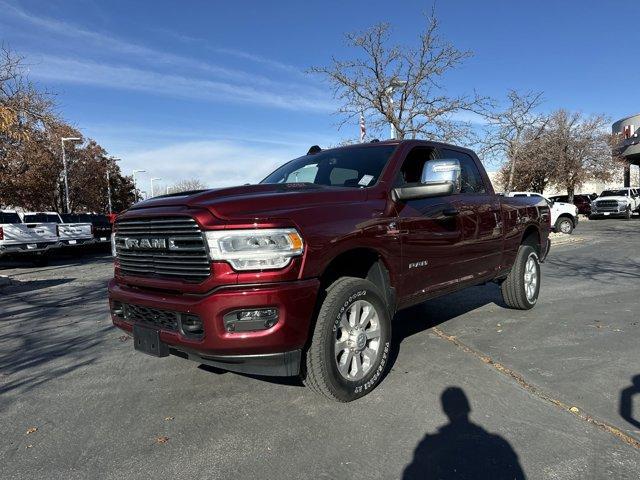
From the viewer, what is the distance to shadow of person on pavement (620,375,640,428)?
3230 mm

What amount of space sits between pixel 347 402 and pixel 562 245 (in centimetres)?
1494

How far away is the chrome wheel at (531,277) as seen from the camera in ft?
20.9

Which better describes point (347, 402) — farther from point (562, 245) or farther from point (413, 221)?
point (562, 245)

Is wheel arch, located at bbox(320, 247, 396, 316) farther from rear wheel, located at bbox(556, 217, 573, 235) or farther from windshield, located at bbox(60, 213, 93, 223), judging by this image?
windshield, located at bbox(60, 213, 93, 223)

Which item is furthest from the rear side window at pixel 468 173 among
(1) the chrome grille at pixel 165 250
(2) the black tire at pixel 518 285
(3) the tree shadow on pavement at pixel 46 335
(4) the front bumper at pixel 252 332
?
(3) the tree shadow on pavement at pixel 46 335

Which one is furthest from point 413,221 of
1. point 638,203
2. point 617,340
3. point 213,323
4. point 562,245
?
point 638,203

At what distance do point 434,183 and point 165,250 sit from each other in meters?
2.15

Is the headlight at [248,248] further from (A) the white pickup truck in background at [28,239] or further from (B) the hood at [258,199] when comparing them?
(A) the white pickup truck in background at [28,239]

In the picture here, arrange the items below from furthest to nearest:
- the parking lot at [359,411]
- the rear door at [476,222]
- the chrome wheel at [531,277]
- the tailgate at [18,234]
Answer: the tailgate at [18,234]
the chrome wheel at [531,277]
the rear door at [476,222]
the parking lot at [359,411]

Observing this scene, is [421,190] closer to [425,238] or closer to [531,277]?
[425,238]

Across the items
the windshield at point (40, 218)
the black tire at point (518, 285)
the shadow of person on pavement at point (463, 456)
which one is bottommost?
the shadow of person on pavement at point (463, 456)

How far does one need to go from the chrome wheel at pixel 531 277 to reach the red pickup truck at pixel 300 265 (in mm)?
1977

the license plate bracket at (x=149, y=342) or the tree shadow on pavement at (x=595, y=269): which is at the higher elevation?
the license plate bracket at (x=149, y=342)

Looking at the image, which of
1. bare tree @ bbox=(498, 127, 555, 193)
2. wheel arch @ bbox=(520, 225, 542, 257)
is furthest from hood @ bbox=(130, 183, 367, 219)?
bare tree @ bbox=(498, 127, 555, 193)
